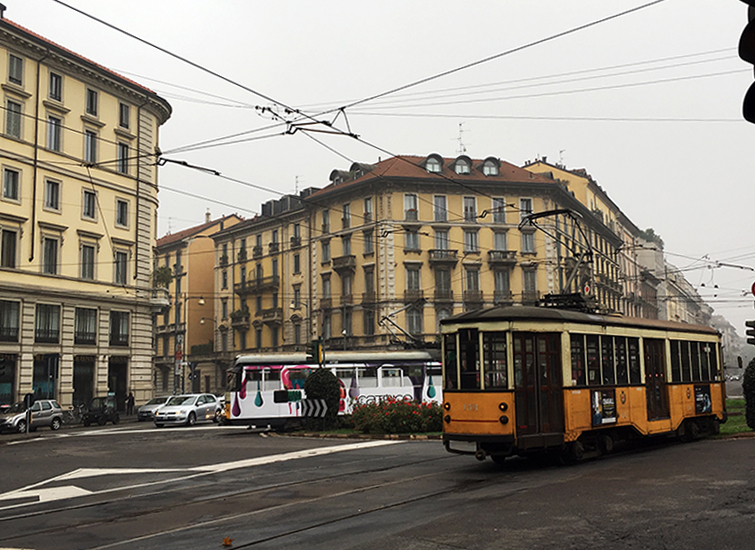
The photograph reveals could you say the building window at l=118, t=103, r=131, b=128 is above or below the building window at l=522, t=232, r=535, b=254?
above

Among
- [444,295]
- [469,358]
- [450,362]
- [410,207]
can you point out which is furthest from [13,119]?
[469,358]

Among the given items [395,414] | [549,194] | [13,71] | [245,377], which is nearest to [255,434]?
[245,377]

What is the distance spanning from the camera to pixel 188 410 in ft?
113

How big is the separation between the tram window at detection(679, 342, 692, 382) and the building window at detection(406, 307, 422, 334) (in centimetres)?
3607

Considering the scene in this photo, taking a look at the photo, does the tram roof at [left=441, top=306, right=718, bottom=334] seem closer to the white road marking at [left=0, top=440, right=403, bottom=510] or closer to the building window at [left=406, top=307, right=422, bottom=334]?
the white road marking at [left=0, top=440, right=403, bottom=510]

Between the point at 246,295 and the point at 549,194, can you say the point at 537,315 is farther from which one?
the point at 246,295

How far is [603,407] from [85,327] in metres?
33.4

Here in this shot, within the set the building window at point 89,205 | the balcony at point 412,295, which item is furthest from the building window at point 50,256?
the balcony at point 412,295

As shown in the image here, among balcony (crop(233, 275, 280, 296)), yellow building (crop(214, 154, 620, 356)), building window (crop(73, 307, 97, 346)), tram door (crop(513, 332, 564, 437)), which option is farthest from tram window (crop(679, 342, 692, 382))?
balcony (crop(233, 275, 280, 296))

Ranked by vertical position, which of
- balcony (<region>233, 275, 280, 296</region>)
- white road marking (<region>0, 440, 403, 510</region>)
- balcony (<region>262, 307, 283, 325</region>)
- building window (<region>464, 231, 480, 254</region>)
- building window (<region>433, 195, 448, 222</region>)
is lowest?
white road marking (<region>0, 440, 403, 510</region>)

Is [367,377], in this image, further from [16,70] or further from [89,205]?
[16,70]

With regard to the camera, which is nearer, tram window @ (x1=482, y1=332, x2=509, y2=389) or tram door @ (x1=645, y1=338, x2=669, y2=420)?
tram window @ (x1=482, y1=332, x2=509, y2=389)

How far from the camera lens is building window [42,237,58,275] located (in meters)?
39.4

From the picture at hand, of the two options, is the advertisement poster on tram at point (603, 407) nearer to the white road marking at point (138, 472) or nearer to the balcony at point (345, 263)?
the white road marking at point (138, 472)
